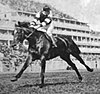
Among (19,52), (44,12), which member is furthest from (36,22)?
(19,52)

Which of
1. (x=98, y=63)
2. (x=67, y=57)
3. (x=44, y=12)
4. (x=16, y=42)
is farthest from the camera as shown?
(x=98, y=63)

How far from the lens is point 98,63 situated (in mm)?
55375

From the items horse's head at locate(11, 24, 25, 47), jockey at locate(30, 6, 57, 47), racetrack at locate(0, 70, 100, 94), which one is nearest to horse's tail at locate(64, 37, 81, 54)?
jockey at locate(30, 6, 57, 47)

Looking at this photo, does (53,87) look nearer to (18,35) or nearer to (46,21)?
(18,35)

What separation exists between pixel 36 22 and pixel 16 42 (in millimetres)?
1102

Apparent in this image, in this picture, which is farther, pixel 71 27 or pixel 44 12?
pixel 71 27

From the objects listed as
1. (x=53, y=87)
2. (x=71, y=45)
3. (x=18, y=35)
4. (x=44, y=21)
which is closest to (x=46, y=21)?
(x=44, y=21)

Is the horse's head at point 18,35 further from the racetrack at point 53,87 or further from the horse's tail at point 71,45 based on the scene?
the horse's tail at point 71,45

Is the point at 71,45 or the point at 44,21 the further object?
the point at 71,45

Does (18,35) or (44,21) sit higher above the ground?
(44,21)

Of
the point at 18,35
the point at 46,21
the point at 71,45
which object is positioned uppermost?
the point at 46,21

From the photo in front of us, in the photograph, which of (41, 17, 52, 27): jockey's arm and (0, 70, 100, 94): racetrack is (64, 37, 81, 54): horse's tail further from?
(0, 70, 100, 94): racetrack

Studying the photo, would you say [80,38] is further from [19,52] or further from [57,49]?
[57,49]

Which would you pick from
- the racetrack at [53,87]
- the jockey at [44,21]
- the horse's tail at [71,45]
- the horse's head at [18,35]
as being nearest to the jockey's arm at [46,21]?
the jockey at [44,21]
